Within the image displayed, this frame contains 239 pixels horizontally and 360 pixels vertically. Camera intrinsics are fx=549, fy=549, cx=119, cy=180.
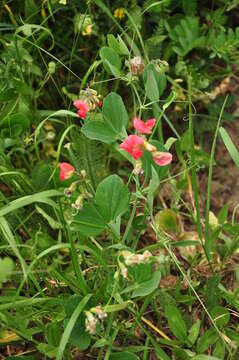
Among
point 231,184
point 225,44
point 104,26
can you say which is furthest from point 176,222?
point 104,26

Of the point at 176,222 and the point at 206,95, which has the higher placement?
the point at 206,95

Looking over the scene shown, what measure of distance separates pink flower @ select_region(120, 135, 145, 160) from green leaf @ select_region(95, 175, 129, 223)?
74mm

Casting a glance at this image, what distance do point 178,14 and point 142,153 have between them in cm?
92

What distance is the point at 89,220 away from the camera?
1225mm

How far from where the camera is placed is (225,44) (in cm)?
181

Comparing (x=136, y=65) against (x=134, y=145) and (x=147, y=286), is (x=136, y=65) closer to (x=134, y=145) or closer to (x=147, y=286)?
(x=134, y=145)

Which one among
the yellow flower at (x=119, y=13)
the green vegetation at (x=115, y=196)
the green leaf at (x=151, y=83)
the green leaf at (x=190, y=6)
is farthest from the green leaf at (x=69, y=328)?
the green leaf at (x=190, y=6)

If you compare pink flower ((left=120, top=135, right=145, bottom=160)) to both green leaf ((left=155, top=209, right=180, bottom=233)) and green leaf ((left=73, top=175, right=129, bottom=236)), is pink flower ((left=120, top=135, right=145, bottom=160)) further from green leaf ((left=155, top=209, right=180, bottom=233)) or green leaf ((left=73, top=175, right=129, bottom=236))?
green leaf ((left=155, top=209, right=180, bottom=233))

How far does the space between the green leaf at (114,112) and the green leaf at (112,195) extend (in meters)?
0.14

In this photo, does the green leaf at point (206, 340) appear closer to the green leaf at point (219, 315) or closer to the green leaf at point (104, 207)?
the green leaf at point (219, 315)

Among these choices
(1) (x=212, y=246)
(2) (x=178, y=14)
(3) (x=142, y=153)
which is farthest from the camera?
(2) (x=178, y=14)

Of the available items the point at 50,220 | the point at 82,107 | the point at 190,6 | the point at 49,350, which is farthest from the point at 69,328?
the point at 190,6

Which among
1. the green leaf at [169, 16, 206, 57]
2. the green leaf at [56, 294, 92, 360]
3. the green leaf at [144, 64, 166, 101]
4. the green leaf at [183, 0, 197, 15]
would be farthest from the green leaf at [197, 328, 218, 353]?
the green leaf at [183, 0, 197, 15]

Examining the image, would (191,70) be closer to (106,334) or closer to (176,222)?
(176,222)
